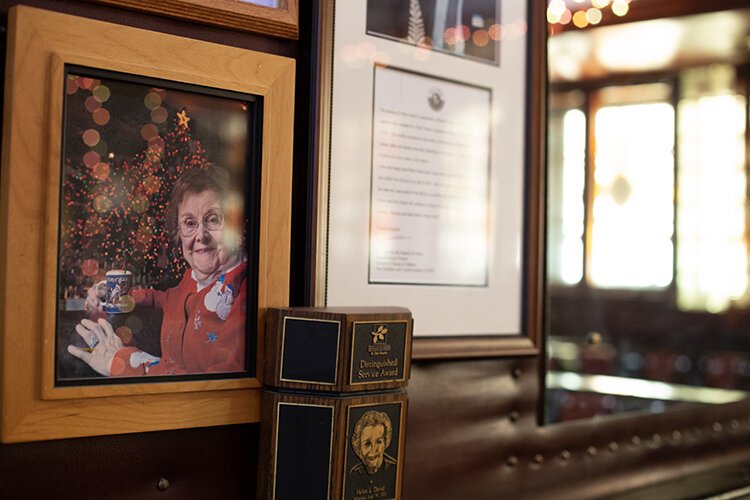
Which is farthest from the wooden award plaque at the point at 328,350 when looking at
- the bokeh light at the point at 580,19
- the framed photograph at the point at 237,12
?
the bokeh light at the point at 580,19

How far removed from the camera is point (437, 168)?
1.80 m

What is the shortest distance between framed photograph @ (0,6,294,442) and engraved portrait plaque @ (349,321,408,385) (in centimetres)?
18

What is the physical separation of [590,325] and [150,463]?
1.47m

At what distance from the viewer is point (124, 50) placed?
4.41 feet

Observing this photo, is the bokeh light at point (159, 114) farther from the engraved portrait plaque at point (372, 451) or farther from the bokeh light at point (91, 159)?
the engraved portrait plaque at point (372, 451)

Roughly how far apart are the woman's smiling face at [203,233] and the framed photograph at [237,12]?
11.0 inches

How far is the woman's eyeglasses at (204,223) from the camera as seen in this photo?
1.41 m

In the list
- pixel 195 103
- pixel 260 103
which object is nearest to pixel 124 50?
pixel 195 103

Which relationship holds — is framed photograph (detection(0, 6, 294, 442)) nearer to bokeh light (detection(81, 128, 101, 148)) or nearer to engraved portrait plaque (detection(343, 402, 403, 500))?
bokeh light (detection(81, 128, 101, 148))

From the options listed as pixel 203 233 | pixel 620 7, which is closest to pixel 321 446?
pixel 203 233

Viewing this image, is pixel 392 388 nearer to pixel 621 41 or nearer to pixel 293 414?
pixel 293 414

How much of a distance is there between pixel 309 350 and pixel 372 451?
0.19 metres

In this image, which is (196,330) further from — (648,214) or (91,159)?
(648,214)

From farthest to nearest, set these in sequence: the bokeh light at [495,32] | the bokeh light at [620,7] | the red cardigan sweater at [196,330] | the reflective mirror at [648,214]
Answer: the bokeh light at [620,7] < the reflective mirror at [648,214] < the bokeh light at [495,32] < the red cardigan sweater at [196,330]
